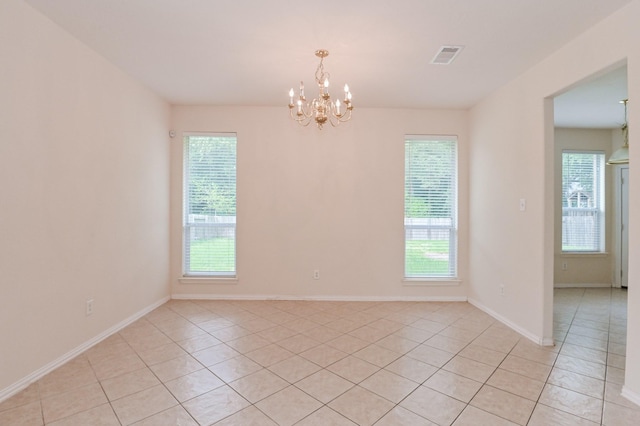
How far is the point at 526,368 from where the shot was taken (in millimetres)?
2426

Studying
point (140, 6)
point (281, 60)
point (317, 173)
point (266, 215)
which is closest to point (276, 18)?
point (281, 60)

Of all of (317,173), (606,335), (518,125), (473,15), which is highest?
(473,15)

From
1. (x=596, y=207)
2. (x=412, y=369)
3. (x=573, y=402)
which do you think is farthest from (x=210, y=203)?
(x=596, y=207)

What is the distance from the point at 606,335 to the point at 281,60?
4.32 meters

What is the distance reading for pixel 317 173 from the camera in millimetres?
4223

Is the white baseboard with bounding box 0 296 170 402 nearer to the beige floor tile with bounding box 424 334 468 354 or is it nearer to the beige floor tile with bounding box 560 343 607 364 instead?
the beige floor tile with bounding box 424 334 468 354

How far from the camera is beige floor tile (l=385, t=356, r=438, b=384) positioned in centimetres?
229

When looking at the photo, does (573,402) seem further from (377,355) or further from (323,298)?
(323,298)

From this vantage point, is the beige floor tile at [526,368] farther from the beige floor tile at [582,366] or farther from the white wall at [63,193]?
the white wall at [63,193]

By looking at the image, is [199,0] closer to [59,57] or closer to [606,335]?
[59,57]

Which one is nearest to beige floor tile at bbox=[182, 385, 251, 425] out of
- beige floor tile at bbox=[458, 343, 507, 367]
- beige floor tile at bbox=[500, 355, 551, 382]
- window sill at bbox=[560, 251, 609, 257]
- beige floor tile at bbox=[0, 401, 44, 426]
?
beige floor tile at bbox=[0, 401, 44, 426]

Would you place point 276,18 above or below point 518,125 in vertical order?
above

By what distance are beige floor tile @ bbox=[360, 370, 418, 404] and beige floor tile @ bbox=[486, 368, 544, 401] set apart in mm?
614

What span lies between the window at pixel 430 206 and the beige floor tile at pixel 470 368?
1.80 m
